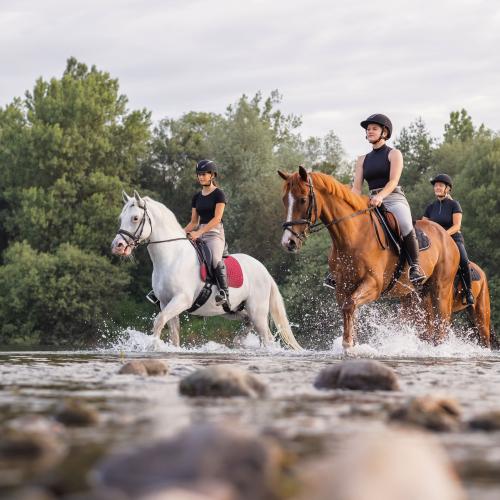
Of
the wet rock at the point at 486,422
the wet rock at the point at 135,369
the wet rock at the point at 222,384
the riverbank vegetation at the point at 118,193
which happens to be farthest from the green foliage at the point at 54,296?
the wet rock at the point at 486,422

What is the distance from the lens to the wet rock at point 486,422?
550 cm

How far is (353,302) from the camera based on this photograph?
13.7 meters

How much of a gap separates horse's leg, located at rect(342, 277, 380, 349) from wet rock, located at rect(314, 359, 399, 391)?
579 centimetres

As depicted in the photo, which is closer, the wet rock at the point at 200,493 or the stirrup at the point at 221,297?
the wet rock at the point at 200,493

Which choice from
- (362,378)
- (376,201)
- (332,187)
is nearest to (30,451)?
(362,378)

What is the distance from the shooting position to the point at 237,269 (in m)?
18.5

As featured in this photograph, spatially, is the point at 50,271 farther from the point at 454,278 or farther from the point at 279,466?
the point at 279,466

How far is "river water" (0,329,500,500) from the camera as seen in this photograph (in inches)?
172

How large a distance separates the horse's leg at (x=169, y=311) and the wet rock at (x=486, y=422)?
11.4 meters

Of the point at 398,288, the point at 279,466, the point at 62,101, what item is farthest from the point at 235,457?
the point at 62,101

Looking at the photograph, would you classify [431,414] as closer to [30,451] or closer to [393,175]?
[30,451]

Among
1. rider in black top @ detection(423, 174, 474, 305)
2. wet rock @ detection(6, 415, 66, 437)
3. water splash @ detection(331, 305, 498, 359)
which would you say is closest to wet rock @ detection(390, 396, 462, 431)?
wet rock @ detection(6, 415, 66, 437)

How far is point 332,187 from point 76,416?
860 cm

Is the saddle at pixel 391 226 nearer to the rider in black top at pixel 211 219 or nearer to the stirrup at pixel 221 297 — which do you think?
the rider in black top at pixel 211 219
